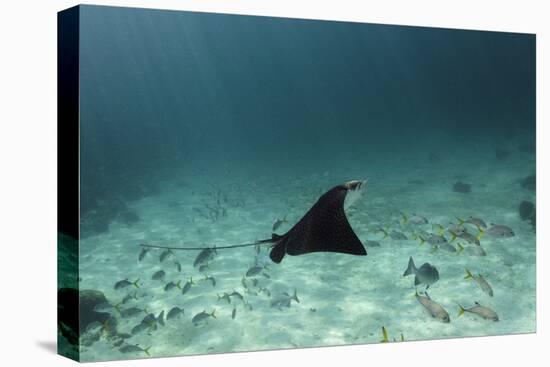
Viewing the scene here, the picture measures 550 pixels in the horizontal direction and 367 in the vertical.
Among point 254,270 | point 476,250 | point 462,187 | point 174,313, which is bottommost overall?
point 174,313

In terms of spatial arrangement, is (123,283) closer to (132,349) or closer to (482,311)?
(132,349)

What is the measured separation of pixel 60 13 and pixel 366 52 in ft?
11.7

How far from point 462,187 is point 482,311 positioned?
5.12ft

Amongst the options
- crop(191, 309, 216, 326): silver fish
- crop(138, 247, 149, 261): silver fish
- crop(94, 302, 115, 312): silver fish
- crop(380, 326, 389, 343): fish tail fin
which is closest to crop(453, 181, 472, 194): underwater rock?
crop(380, 326, 389, 343): fish tail fin

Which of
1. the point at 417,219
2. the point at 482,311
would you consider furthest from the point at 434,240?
the point at 482,311

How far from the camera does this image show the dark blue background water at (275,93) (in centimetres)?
903

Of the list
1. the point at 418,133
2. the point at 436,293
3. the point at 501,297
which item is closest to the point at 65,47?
the point at 418,133

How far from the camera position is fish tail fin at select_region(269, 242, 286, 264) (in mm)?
9742

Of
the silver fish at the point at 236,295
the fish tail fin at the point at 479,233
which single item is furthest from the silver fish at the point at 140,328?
the fish tail fin at the point at 479,233

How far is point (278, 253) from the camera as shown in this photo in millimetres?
9773

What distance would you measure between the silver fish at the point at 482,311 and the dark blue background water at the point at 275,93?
2.00 m

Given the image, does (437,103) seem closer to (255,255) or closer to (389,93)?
(389,93)

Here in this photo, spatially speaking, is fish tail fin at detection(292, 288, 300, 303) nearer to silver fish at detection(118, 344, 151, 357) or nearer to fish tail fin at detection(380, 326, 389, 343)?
fish tail fin at detection(380, 326, 389, 343)

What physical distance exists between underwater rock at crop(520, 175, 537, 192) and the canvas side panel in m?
5.74
